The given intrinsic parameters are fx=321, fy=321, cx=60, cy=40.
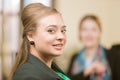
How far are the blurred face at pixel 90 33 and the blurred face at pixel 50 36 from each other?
240cm

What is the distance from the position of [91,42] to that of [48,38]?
2.53 meters

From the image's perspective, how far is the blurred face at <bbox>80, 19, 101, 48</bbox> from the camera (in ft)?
11.6

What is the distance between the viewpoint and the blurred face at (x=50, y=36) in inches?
44.9

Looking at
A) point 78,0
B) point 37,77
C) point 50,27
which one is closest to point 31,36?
point 50,27

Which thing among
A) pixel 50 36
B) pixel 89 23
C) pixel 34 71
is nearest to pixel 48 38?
pixel 50 36

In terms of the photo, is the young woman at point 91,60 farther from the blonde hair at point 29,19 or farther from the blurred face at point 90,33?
the blonde hair at point 29,19

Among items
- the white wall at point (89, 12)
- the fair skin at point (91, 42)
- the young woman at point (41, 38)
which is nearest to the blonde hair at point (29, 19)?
the young woman at point (41, 38)

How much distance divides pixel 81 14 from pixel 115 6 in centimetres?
42

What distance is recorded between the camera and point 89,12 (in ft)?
11.9

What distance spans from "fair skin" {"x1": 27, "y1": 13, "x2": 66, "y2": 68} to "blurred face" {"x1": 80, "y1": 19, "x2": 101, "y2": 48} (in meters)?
2.39

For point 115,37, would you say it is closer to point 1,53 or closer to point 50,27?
point 1,53

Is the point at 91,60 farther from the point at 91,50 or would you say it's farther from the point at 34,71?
the point at 34,71

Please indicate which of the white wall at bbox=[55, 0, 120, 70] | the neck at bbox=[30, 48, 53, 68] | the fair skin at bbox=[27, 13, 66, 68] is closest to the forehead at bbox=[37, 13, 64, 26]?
the fair skin at bbox=[27, 13, 66, 68]

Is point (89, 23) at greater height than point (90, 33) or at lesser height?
greater
